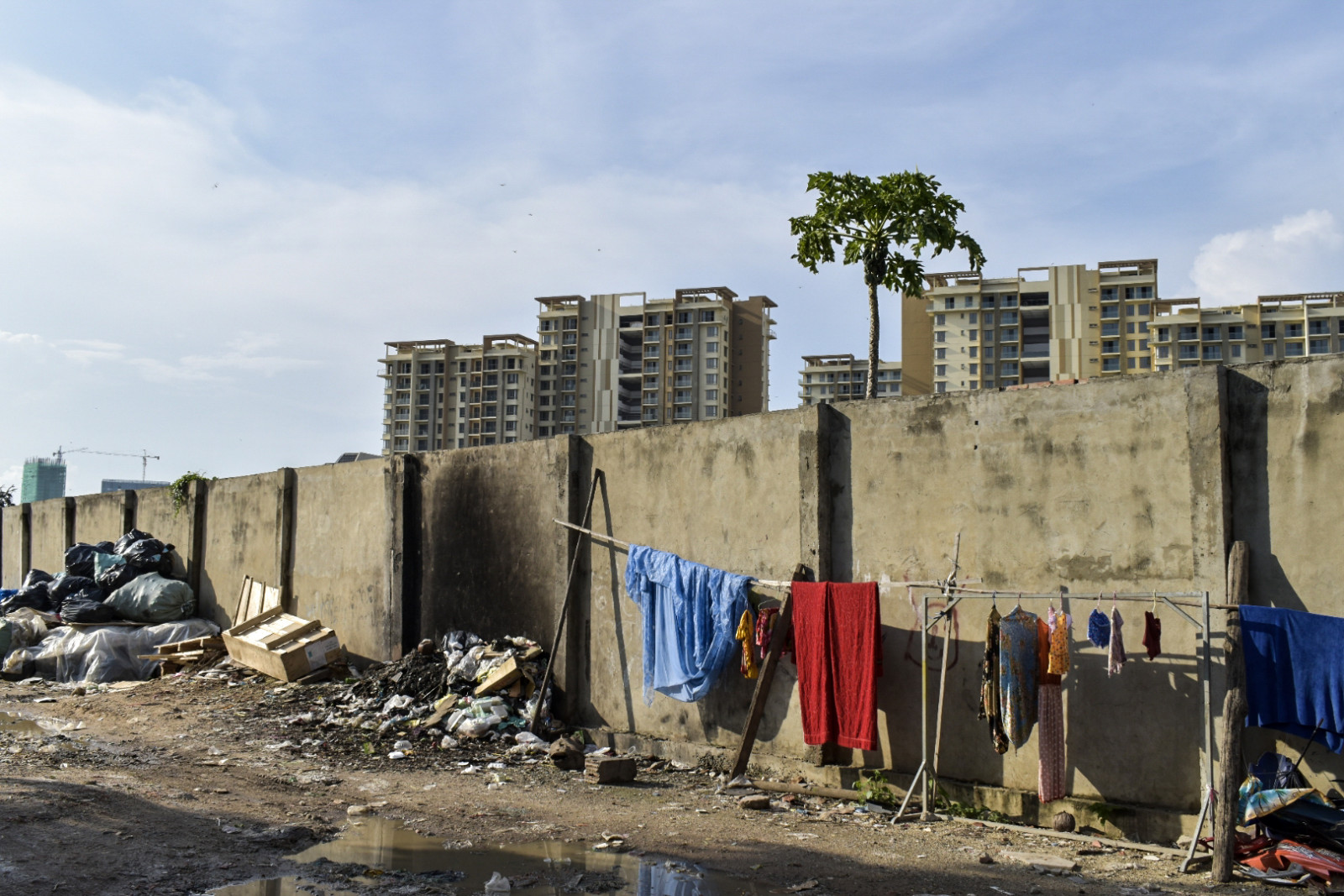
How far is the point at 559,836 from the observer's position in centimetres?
576

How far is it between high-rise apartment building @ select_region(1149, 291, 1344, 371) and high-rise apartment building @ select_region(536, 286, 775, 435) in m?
36.7

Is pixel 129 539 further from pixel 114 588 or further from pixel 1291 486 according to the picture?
pixel 1291 486

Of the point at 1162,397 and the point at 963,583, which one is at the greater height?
the point at 1162,397

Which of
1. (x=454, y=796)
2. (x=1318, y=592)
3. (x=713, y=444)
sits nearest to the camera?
(x=1318, y=592)

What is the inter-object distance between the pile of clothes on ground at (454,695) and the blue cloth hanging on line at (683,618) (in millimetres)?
1249

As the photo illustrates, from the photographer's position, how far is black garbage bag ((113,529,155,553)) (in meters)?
15.1

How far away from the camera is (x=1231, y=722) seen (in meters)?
5.00

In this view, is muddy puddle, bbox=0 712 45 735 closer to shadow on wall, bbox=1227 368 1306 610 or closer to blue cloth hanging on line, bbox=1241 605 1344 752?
blue cloth hanging on line, bbox=1241 605 1344 752

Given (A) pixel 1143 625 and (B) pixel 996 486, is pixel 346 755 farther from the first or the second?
(A) pixel 1143 625

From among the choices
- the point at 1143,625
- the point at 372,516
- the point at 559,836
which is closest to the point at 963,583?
the point at 1143,625

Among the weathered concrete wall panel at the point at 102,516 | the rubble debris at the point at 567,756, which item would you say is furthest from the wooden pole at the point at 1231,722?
the weathered concrete wall panel at the point at 102,516

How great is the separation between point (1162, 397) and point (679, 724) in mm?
4256

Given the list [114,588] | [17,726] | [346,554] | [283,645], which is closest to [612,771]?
[283,645]

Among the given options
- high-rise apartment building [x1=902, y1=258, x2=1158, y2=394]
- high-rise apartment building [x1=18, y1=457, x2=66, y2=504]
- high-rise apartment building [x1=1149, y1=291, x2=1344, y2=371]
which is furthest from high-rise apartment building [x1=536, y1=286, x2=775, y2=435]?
high-rise apartment building [x1=18, y1=457, x2=66, y2=504]
